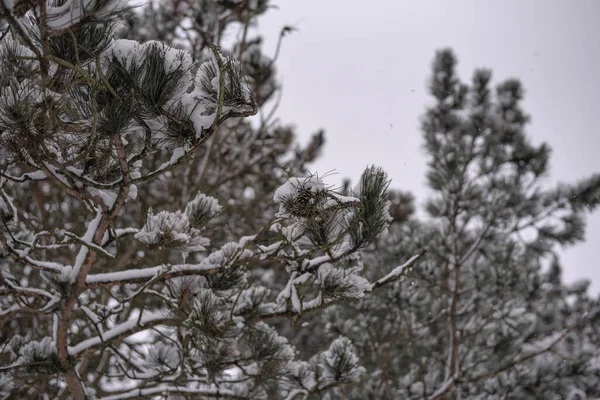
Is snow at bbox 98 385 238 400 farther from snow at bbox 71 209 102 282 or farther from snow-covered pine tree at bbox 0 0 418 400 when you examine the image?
snow at bbox 71 209 102 282

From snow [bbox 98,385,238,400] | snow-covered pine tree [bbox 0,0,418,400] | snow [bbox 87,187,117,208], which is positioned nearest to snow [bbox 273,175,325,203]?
snow-covered pine tree [bbox 0,0,418,400]

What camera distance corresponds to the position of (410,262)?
1811mm

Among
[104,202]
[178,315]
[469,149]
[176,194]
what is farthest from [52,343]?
[469,149]

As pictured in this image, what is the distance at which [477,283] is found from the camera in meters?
4.15

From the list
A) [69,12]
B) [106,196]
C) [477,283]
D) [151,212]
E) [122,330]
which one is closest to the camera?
[69,12]

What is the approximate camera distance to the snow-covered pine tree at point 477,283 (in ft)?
12.0

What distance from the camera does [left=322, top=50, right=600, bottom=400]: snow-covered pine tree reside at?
3.66 meters

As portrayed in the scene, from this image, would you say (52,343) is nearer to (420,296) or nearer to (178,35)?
(420,296)

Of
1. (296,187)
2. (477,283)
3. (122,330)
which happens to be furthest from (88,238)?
(477,283)

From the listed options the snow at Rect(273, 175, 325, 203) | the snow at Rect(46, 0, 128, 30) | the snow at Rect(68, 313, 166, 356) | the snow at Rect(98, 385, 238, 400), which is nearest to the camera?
the snow at Rect(46, 0, 128, 30)

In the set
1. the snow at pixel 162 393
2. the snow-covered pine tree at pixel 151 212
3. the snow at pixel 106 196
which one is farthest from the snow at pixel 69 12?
the snow at pixel 162 393

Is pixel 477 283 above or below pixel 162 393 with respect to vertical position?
above

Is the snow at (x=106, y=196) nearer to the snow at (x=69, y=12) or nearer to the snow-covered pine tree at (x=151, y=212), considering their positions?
the snow-covered pine tree at (x=151, y=212)

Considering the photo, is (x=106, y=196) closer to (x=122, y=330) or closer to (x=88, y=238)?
(x=88, y=238)
